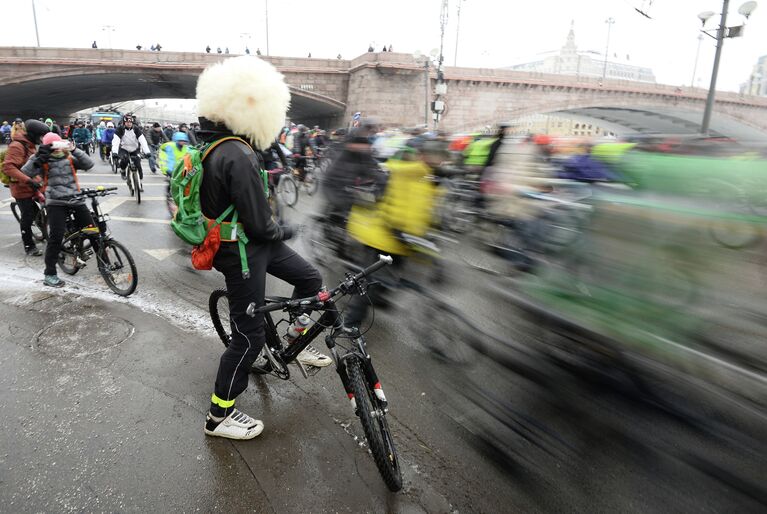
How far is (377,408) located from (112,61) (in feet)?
113

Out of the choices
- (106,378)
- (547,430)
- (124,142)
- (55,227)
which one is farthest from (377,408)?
(124,142)

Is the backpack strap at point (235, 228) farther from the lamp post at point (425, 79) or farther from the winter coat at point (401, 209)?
the lamp post at point (425, 79)

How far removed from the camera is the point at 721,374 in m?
1.79

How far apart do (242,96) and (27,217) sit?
5.47 metres

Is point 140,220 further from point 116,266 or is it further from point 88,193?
point 116,266

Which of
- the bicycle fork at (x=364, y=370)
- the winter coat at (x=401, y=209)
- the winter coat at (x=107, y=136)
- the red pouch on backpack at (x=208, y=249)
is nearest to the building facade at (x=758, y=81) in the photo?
the winter coat at (x=107, y=136)

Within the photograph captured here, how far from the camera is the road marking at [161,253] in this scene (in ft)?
20.5

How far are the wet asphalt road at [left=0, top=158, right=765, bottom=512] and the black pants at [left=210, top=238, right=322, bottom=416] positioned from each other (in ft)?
1.24

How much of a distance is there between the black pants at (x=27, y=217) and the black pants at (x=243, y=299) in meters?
5.07

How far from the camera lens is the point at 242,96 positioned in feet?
7.77

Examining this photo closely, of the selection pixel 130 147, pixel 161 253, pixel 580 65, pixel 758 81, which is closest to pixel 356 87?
pixel 130 147

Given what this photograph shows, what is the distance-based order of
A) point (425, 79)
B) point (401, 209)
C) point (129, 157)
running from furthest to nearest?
1. point (425, 79)
2. point (129, 157)
3. point (401, 209)

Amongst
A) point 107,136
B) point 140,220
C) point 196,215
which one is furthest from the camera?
point 107,136

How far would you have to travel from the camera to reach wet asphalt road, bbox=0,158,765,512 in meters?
2.30
